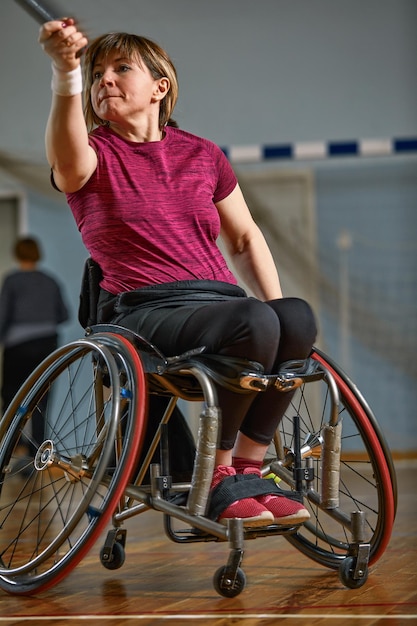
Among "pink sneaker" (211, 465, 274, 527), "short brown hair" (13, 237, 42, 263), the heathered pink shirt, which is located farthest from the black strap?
"short brown hair" (13, 237, 42, 263)

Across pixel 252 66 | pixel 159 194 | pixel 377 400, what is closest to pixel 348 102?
pixel 252 66

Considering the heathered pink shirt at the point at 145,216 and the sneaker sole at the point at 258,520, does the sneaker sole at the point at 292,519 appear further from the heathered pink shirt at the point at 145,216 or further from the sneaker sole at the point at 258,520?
the heathered pink shirt at the point at 145,216

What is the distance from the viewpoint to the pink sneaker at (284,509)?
1.59 meters

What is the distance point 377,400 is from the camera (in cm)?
491

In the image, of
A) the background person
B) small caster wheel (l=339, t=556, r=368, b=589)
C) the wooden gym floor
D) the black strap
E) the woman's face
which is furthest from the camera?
the background person

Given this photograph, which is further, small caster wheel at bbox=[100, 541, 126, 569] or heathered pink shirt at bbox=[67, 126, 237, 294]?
small caster wheel at bbox=[100, 541, 126, 569]

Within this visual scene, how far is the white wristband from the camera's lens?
1538mm

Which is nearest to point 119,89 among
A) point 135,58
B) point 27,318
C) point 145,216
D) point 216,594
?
point 135,58

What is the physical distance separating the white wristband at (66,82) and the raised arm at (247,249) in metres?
0.45

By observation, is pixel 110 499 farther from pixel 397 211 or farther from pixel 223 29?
pixel 223 29

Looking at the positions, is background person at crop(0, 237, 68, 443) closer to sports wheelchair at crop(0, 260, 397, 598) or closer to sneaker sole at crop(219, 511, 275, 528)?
sports wheelchair at crop(0, 260, 397, 598)

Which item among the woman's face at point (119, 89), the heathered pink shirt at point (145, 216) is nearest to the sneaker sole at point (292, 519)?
the heathered pink shirt at point (145, 216)

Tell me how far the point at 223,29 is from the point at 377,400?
2012mm

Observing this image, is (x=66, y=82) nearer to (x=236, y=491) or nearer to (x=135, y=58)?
(x=135, y=58)
